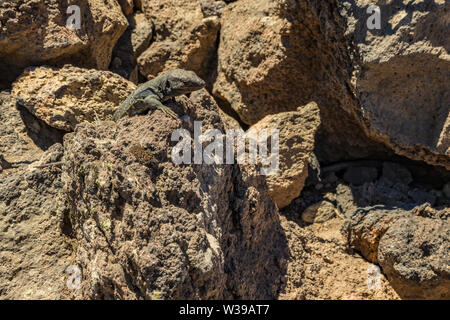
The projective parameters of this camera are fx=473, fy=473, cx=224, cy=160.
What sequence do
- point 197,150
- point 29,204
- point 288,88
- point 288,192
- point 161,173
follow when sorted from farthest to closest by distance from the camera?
1. point 288,88
2. point 288,192
3. point 29,204
4. point 197,150
5. point 161,173

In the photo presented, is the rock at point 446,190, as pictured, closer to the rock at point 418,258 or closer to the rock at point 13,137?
the rock at point 418,258

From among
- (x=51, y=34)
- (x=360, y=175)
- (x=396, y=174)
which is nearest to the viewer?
(x=51, y=34)

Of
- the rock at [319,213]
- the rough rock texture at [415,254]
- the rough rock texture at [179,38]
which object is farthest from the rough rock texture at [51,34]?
the rough rock texture at [415,254]

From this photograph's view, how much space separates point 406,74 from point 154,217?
9.07ft

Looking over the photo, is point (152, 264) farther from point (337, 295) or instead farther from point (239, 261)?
point (337, 295)

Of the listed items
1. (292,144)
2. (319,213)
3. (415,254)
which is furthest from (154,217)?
(319,213)

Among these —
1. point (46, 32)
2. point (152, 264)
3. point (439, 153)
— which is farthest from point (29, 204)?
point (439, 153)

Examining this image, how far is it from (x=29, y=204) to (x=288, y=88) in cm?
289

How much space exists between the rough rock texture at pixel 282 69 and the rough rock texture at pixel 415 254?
1.21 meters

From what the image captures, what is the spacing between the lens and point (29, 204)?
336 cm

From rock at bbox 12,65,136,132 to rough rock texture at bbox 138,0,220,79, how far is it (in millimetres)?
986

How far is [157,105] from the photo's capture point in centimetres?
313

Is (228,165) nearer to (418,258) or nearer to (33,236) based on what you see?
(33,236)

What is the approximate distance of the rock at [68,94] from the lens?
408 centimetres
